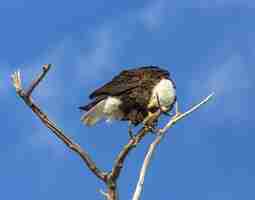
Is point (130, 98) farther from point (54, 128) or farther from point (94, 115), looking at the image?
point (54, 128)

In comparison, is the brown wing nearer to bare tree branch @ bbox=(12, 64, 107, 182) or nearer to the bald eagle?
the bald eagle

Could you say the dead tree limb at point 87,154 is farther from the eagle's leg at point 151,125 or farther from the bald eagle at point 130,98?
the bald eagle at point 130,98

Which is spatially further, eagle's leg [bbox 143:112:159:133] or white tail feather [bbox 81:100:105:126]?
white tail feather [bbox 81:100:105:126]

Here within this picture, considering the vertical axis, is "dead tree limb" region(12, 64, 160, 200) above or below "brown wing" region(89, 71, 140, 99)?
below

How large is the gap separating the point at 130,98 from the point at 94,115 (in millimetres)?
503

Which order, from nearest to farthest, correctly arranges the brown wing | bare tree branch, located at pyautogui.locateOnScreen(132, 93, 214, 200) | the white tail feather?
bare tree branch, located at pyautogui.locateOnScreen(132, 93, 214, 200) < the white tail feather < the brown wing

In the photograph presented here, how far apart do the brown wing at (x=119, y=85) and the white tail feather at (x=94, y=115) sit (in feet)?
0.45

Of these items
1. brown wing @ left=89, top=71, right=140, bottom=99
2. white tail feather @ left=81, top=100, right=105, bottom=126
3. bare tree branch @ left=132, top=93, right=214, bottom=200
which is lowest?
bare tree branch @ left=132, top=93, right=214, bottom=200

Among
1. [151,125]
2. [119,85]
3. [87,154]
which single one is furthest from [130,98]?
[87,154]

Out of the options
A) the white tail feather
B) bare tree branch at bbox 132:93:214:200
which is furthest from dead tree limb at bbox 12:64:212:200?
the white tail feather

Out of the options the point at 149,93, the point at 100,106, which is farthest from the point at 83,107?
the point at 149,93

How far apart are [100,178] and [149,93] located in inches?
111

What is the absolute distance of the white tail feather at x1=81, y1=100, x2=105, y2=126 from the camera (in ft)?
33.0

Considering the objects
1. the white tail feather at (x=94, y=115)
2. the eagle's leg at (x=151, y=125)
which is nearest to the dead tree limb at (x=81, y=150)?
the eagle's leg at (x=151, y=125)
